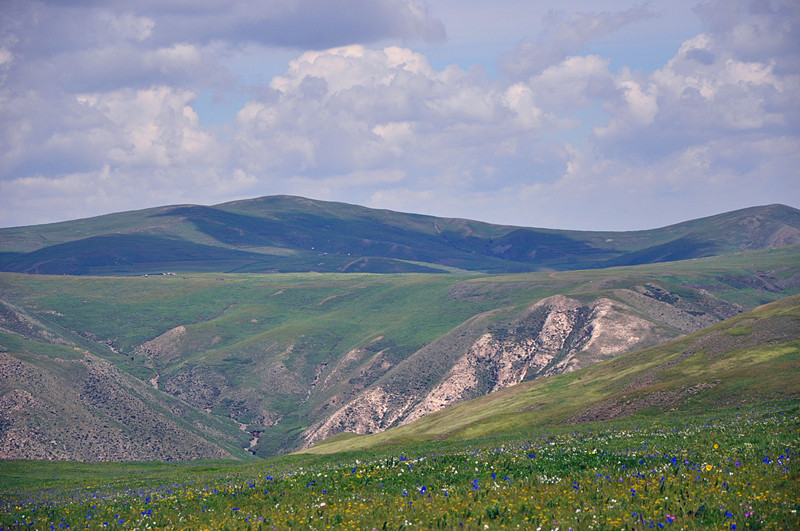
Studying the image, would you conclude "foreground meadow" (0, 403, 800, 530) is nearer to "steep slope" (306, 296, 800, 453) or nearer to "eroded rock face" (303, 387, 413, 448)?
"steep slope" (306, 296, 800, 453)

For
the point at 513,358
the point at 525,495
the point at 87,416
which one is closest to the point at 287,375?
the point at 513,358

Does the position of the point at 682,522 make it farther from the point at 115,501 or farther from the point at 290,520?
the point at 115,501

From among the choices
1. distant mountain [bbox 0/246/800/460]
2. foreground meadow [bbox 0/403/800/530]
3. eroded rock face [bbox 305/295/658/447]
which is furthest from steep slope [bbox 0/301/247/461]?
foreground meadow [bbox 0/403/800/530]

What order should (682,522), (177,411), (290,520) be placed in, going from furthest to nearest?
(177,411), (290,520), (682,522)

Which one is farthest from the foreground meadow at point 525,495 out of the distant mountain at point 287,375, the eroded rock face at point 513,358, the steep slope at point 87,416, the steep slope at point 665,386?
the eroded rock face at point 513,358

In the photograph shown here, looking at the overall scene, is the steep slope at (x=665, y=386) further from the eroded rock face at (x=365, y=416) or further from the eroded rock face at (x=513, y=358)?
the eroded rock face at (x=513, y=358)

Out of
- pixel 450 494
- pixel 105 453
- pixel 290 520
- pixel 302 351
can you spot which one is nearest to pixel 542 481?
pixel 450 494
